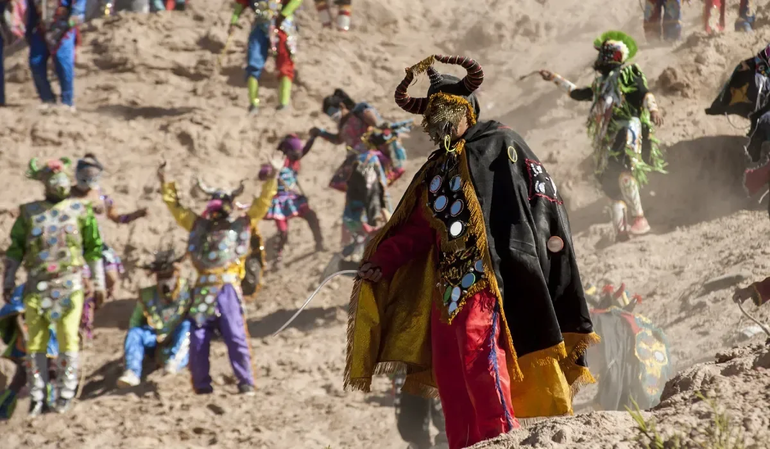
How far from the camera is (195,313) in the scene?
8812mm

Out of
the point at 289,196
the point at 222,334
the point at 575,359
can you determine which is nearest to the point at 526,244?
the point at 575,359

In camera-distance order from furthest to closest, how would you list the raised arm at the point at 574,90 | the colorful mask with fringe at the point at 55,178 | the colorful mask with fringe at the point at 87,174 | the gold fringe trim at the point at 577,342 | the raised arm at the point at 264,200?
the raised arm at the point at 574,90 → the colorful mask with fringe at the point at 87,174 → the raised arm at the point at 264,200 → the colorful mask with fringe at the point at 55,178 → the gold fringe trim at the point at 577,342

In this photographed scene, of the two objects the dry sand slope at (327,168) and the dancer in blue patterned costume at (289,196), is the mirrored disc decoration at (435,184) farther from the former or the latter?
the dancer in blue patterned costume at (289,196)

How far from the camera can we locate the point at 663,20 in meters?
14.7

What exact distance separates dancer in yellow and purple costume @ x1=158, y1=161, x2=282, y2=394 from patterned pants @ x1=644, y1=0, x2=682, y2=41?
25.0 ft

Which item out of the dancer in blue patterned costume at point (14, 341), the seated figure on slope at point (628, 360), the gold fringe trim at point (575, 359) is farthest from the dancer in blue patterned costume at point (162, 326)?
the gold fringe trim at point (575, 359)

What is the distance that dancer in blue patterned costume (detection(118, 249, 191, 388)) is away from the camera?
8922 millimetres

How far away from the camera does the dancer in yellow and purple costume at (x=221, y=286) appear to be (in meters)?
8.81

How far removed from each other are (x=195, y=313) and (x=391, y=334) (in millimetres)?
4528

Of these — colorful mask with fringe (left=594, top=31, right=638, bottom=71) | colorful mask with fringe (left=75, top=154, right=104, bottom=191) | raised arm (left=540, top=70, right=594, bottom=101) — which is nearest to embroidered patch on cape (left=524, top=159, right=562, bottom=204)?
colorful mask with fringe (left=75, top=154, right=104, bottom=191)

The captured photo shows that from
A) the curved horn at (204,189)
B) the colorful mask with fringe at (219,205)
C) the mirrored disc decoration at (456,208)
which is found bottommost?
the mirrored disc decoration at (456,208)

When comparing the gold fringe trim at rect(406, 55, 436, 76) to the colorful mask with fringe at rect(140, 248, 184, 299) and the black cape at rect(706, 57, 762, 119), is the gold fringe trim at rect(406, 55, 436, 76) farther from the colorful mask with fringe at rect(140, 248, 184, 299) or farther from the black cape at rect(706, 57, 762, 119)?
the black cape at rect(706, 57, 762, 119)

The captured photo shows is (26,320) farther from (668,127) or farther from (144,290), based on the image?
(668,127)

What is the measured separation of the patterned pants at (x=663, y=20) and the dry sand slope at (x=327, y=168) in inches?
17.3
